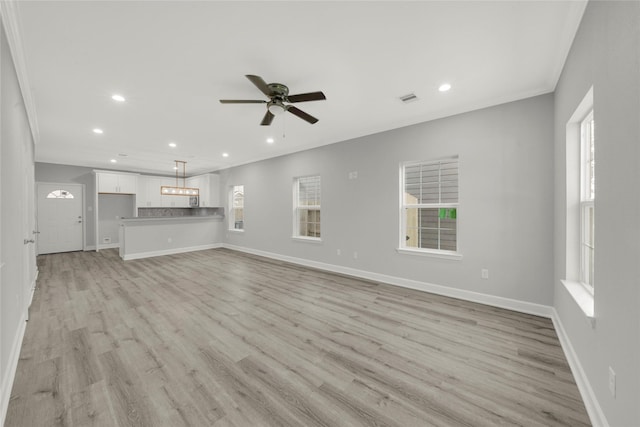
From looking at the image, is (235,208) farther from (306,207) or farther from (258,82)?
(258,82)

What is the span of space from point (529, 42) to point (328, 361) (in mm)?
3247

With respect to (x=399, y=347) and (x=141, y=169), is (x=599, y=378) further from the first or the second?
(x=141, y=169)

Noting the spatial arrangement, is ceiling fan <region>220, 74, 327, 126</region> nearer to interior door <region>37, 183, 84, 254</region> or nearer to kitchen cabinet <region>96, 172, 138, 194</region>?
kitchen cabinet <region>96, 172, 138, 194</region>

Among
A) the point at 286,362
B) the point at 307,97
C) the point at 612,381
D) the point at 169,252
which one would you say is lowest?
the point at 286,362

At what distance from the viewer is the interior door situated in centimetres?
677

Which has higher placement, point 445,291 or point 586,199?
point 586,199

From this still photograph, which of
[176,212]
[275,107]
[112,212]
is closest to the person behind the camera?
[275,107]

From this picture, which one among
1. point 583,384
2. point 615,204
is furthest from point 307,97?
point 583,384

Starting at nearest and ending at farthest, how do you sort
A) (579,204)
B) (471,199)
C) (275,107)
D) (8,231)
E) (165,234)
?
(8,231) < (579,204) < (275,107) < (471,199) < (165,234)

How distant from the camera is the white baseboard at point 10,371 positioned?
1498 millimetres

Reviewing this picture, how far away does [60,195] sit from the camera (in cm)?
704

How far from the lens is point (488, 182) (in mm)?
3246

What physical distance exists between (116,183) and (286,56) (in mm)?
8117

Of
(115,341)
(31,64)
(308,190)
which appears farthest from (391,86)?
(115,341)
